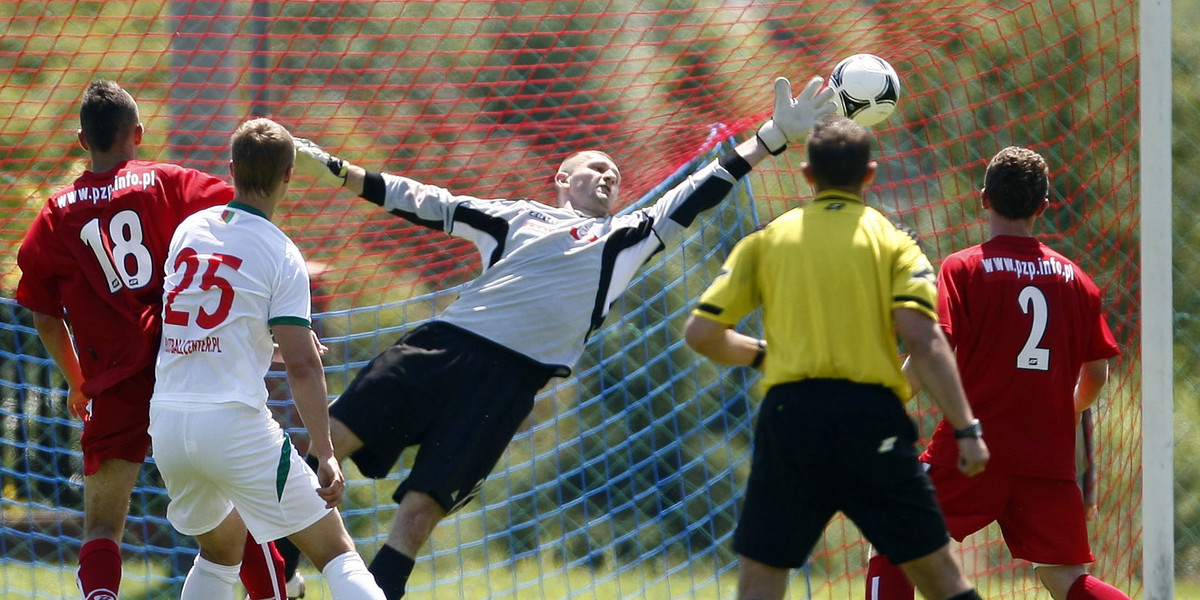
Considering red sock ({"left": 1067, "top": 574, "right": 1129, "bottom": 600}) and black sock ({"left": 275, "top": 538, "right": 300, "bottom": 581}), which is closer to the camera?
red sock ({"left": 1067, "top": 574, "right": 1129, "bottom": 600})

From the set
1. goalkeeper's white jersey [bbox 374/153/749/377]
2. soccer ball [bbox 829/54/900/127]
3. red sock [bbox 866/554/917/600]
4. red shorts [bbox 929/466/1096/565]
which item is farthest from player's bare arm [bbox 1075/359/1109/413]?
goalkeeper's white jersey [bbox 374/153/749/377]

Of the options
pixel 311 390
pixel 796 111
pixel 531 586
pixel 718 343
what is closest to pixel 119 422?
pixel 311 390

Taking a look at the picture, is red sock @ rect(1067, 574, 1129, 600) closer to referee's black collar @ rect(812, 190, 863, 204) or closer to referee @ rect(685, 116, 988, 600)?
referee @ rect(685, 116, 988, 600)

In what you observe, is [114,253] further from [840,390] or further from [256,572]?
[840,390]

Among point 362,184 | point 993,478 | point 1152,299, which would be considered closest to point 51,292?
point 362,184

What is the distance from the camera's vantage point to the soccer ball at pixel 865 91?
4.48 m

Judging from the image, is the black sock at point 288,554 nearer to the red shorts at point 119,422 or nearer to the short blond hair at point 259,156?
the red shorts at point 119,422

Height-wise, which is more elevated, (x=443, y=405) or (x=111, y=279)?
(x=111, y=279)

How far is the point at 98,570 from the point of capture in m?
4.11

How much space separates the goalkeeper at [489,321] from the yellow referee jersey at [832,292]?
108 cm

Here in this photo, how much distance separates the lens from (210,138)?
5574mm

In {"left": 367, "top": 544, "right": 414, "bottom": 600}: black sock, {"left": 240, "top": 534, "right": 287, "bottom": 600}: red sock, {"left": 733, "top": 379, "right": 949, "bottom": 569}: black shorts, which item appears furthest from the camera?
{"left": 240, "top": 534, "right": 287, "bottom": 600}: red sock

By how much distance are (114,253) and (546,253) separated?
135 cm

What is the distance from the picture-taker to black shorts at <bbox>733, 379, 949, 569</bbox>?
328 centimetres
